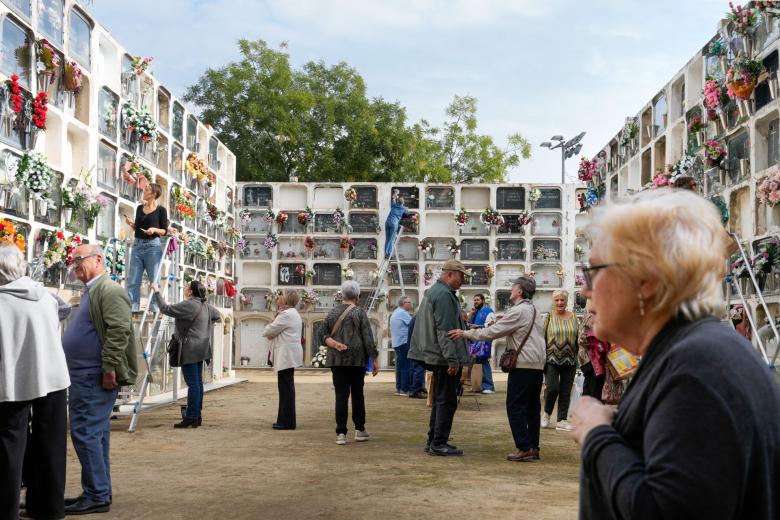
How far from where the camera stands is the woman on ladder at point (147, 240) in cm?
1012

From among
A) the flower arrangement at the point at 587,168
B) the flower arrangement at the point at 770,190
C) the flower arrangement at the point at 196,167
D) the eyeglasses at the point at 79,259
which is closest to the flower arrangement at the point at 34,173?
the eyeglasses at the point at 79,259

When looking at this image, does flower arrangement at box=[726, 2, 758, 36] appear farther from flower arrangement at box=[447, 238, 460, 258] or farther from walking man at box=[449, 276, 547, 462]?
flower arrangement at box=[447, 238, 460, 258]

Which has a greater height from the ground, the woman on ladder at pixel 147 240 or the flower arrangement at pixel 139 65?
the flower arrangement at pixel 139 65

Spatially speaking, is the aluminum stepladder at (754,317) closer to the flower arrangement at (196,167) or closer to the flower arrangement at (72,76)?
the flower arrangement at (72,76)

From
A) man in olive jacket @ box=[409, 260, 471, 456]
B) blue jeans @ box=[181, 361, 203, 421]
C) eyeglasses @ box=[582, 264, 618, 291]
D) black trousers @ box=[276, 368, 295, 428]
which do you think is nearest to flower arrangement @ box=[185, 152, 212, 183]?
blue jeans @ box=[181, 361, 203, 421]

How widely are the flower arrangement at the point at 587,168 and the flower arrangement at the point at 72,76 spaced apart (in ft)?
34.3

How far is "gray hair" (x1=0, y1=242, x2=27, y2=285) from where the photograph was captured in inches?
167

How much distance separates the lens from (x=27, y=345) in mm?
4223

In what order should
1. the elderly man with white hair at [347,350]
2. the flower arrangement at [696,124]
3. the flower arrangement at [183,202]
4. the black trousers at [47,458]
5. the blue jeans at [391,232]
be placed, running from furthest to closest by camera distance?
1. the blue jeans at [391,232]
2. the flower arrangement at [183,202]
3. the flower arrangement at [696,124]
4. the elderly man with white hair at [347,350]
5. the black trousers at [47,458]

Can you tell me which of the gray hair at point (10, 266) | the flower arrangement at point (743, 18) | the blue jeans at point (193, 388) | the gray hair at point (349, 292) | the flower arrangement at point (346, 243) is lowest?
the blue jeans at point (193, 388)

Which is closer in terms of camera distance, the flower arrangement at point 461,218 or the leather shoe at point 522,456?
the leather shoe at point 522,456

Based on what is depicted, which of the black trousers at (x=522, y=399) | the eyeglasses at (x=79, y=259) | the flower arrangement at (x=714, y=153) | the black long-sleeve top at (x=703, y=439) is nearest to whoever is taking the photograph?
the black long-sleeve top at (x=703, y=439)

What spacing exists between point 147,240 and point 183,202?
400 cm

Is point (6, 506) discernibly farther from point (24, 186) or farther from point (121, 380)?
point (24, 186)
